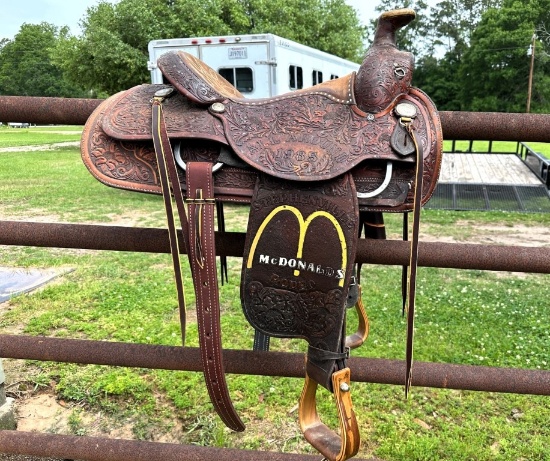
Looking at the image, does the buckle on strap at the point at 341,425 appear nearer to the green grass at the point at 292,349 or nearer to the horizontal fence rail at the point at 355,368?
the horizontal fence rail at the point at 355,368

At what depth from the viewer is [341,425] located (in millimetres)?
999

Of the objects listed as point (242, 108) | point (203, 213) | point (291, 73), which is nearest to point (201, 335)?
point (203, 213)

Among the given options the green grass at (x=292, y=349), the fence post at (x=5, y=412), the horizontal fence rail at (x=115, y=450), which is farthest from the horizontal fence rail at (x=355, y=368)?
the fence post at (x=5, y=412)

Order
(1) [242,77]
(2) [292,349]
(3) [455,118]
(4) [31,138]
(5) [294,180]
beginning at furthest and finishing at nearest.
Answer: (4) [31,138], (1) [242,77], (2) [292,349], (3) [455,118], (5) [294,180]

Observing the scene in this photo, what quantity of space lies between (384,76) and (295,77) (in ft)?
24.3

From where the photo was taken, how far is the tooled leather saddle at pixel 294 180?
3.26 ft

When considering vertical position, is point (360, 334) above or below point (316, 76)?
below

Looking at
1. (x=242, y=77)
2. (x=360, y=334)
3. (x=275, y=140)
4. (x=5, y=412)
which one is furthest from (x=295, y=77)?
(x=275, y=140)

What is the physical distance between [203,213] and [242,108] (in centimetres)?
29

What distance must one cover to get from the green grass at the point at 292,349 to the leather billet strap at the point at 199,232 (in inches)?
44.0

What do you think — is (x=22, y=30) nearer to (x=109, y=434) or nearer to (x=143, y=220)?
(x=143, y=220)

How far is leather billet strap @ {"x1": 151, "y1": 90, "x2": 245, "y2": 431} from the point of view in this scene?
100 cm

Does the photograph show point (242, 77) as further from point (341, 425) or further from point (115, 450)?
point (341, 425)

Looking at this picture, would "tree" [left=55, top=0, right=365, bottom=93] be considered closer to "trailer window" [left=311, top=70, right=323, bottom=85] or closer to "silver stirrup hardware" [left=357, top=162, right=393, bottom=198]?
"trailer window" [left=311, top=70, right=323, bottom=85]
